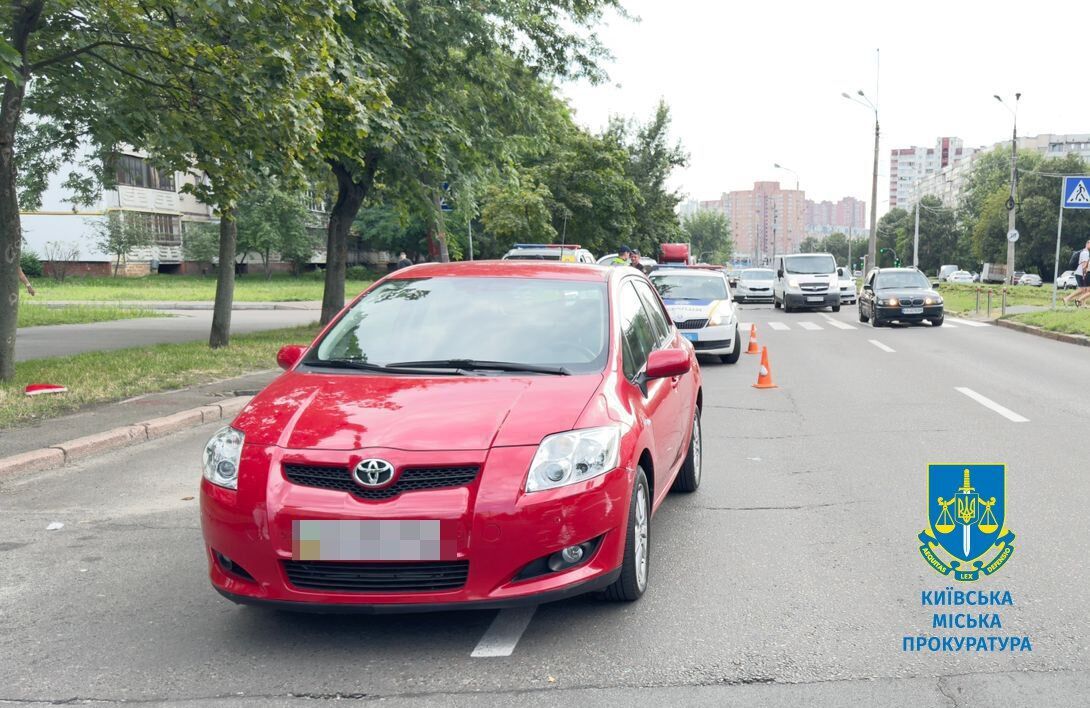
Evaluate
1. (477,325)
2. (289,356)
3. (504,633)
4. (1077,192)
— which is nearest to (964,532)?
(504,633)

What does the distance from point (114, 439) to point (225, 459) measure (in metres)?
4.87

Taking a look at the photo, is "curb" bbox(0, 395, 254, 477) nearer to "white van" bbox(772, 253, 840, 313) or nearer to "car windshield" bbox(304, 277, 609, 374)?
"car windshield" bbox(304, 277, 609, 374)

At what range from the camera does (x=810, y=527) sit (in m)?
5.67

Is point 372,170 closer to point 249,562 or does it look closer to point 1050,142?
point 249,562

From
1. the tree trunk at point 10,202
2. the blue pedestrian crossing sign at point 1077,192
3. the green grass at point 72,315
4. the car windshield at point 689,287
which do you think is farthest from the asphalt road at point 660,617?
the blue pedestrian crossing sign at point 1077,192

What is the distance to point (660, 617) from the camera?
4.21 m

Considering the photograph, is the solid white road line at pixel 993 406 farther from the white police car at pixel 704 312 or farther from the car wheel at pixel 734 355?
the car wheel at pixel 734 355

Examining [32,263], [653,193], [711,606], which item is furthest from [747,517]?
[653,193]

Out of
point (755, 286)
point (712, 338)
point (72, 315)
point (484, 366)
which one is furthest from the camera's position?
point (755, 286)

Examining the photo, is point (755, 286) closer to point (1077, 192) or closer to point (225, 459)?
point (1077, 192)

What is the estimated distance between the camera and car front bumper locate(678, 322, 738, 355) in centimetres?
1518

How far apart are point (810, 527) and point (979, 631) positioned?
64.6 inches

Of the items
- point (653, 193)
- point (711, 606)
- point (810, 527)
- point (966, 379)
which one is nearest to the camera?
point (711, 606)

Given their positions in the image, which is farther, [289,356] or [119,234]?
[119,234]
